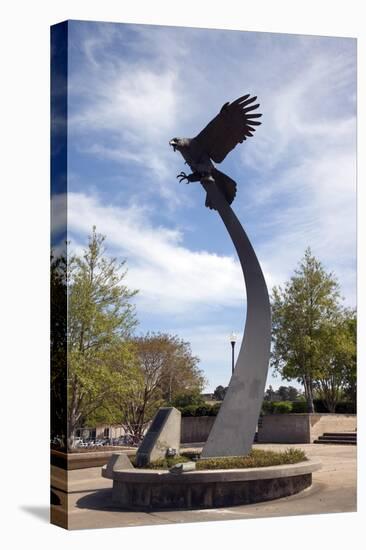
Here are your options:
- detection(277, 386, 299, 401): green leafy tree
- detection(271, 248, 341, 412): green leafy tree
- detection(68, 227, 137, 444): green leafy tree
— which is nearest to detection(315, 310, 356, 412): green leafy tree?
detection(271, 248, 341, 412): green leafy tree

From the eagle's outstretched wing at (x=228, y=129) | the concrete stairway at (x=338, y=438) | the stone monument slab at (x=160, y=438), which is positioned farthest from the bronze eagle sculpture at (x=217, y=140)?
the concrete stairway at (x=338, y=438)

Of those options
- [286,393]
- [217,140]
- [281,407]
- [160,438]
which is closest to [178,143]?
[217,140]

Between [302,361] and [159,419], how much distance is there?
14493 millimetres

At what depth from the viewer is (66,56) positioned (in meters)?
11.2

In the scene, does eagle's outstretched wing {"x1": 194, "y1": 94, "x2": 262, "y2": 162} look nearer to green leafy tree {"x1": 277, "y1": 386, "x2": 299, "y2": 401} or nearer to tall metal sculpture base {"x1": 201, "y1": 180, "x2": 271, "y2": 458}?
tall metal sculpture base {"x1": 201, "y1": 180, "x2": 271, "y2": 458}

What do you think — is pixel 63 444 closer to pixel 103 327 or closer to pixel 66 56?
pixel 66 56

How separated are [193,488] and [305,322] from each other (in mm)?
15768

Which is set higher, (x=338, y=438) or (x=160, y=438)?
(x=160, y=438)

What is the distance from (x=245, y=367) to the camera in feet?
43.5

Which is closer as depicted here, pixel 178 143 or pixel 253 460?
pixel 253 460

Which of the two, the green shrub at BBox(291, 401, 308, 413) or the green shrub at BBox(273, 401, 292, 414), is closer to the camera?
the green shrub at BBox(273, 401, 292, 414)

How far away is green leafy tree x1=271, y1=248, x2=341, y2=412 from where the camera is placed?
2606 cm

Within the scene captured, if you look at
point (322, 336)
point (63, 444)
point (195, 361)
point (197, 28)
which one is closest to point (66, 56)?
point (197, 28)

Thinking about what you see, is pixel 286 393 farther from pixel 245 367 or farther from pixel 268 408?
pixel 245 367
